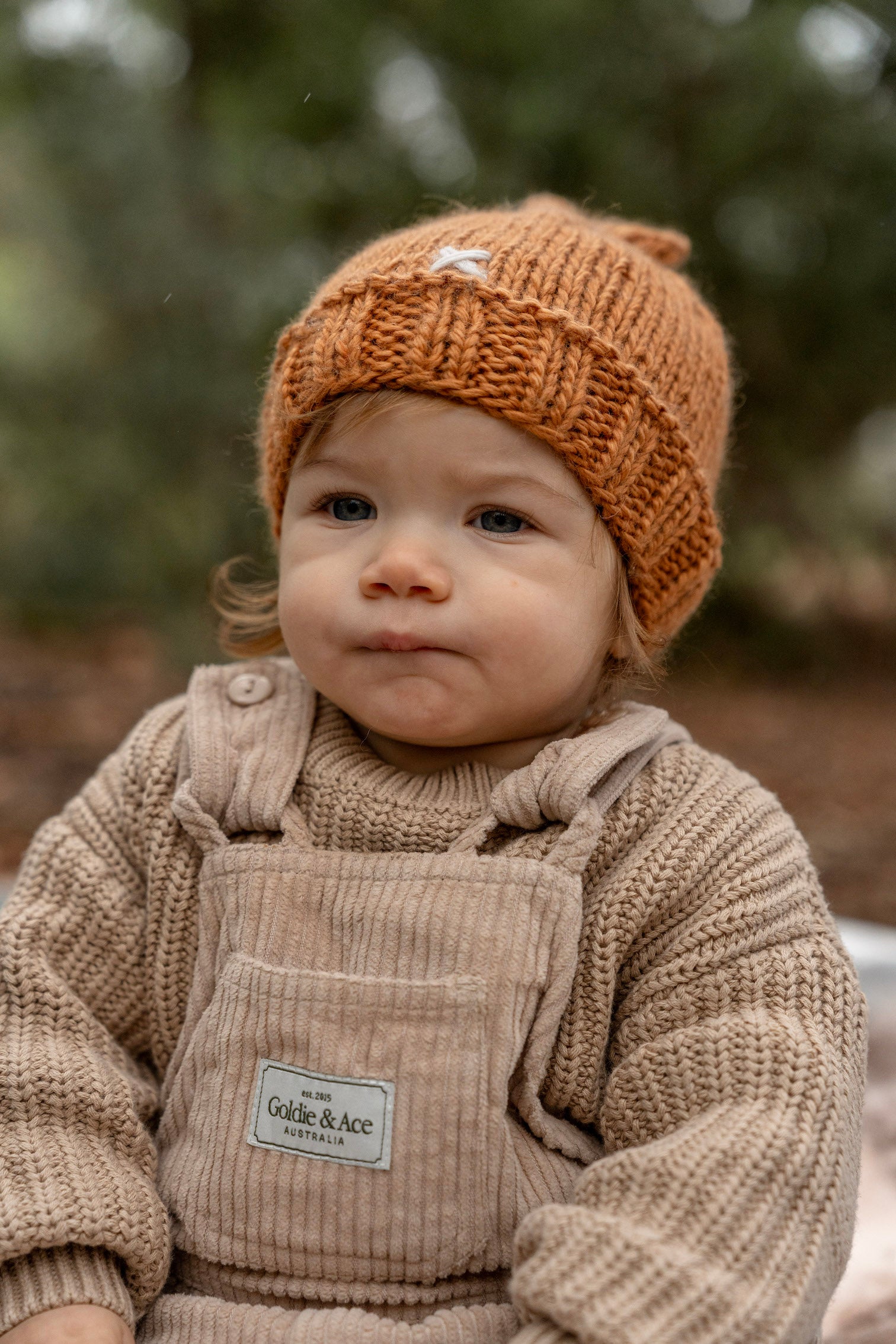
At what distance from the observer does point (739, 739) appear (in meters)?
4.30

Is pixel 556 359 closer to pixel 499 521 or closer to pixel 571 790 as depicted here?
pixel 499 521

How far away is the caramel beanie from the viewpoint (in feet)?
4.12

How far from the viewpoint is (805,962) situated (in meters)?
1.20

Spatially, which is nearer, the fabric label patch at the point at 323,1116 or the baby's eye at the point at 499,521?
the fabric label patch at the point at 323,1116

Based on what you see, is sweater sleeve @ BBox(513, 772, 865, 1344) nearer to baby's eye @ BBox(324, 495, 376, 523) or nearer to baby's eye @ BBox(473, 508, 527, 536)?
baby's eye @ BBox(473, 508, 527, 536)

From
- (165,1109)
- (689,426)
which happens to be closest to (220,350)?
(689,426)

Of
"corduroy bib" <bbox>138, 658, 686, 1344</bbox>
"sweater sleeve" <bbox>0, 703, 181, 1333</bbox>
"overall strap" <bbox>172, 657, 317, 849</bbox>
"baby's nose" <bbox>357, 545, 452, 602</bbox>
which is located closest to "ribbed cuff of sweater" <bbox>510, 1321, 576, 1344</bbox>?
"corduroy bib" <bbox>138, 658, 686, 1344</bbox>

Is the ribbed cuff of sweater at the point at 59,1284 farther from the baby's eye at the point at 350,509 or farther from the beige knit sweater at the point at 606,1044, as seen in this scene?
the baby's eye at the point at 350,509

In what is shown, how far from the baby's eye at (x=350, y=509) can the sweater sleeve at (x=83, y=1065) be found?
13.3 inches

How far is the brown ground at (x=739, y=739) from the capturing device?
334 centimetres

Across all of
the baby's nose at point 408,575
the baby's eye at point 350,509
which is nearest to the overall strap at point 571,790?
the baby's nose at point 408,575

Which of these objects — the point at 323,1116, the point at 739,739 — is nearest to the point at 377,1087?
the point at 323,1116

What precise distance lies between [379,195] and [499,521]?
2.22 meters

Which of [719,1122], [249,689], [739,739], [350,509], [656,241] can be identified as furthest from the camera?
[739,739]
